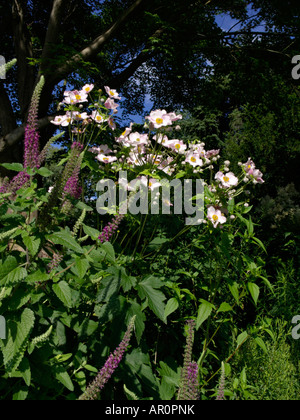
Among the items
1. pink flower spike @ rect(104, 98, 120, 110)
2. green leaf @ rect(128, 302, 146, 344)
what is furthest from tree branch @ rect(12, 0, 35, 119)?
green leaf @ rect(128, 302, 146, 344)

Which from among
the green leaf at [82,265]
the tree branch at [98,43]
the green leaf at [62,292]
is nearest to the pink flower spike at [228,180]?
the green leaf at [82,265]

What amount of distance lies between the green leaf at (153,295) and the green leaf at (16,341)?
568 mm

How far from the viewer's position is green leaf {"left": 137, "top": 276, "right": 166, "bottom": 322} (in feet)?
5.23

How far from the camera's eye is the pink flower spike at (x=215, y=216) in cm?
196

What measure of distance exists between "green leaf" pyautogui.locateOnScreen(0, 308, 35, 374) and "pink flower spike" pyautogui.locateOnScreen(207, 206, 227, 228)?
1.17m

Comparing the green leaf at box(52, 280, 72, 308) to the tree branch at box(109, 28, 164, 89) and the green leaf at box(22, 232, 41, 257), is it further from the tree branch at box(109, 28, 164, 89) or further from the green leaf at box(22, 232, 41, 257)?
the tree branch at box(109, 28, 164, 89)

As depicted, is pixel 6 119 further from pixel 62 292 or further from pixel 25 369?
pixel 25 369

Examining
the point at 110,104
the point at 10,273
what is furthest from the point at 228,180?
the point at 10,273

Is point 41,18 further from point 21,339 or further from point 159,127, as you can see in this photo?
point 21,339

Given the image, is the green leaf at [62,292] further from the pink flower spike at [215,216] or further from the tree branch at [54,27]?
the tree branch at [54,27]

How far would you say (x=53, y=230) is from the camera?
1.41 m

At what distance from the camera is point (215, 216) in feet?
6.51

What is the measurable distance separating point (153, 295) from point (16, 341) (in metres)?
0.69
